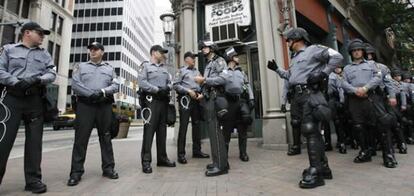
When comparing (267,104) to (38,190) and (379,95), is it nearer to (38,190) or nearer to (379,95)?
(379,95)

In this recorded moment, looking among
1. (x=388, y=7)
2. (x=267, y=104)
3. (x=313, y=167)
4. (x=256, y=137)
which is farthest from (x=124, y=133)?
(x=388, y=7)

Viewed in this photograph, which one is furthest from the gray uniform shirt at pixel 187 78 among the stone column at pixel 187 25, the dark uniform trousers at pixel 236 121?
the stone column at pixel 187 25

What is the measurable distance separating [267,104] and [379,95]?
2.66m

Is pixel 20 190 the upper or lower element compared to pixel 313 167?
lower

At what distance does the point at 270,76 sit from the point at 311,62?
10.7ft

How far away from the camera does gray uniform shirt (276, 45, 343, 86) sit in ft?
10.7

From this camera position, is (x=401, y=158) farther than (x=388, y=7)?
No

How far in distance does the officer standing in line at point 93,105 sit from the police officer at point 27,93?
17.4 inches

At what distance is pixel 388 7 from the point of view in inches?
563

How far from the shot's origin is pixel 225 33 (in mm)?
8250

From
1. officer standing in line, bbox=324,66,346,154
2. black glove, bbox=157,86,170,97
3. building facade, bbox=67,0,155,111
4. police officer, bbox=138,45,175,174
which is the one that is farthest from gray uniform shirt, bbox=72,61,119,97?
building facade, bbox=67,0,155,111

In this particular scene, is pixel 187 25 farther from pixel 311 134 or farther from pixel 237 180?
pixel 311 134

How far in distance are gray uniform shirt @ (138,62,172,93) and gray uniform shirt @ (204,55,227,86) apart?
90 cm

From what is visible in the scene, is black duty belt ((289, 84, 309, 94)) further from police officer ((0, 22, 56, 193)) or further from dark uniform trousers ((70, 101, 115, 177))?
police officer ((0, 22, 56, 193))
